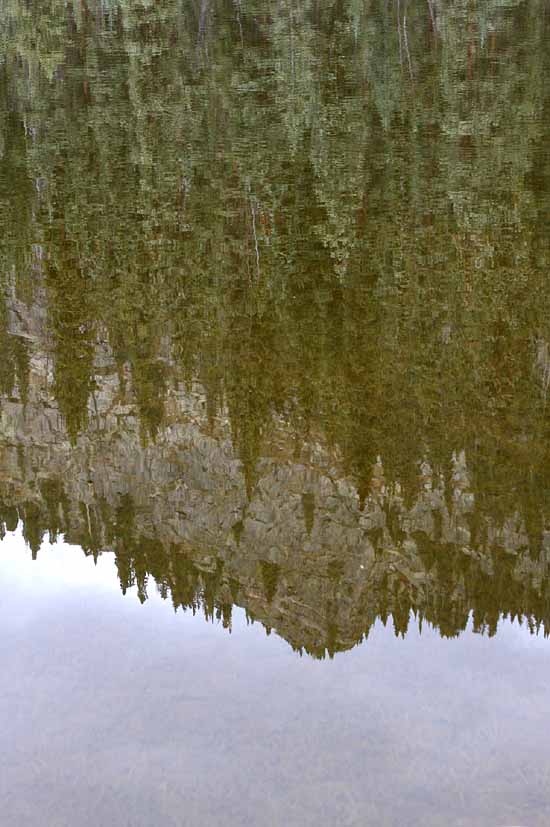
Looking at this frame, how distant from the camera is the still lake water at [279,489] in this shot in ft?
22.6

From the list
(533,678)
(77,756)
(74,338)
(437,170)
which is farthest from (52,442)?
(437,170)

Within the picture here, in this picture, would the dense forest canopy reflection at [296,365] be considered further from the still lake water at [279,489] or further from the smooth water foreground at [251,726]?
the smooth water foreground at [251,726]

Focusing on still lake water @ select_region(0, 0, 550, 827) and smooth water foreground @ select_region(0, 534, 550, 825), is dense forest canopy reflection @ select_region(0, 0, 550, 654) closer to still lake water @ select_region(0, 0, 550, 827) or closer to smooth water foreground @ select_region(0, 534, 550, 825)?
still lake water @ select_region(0, 0, 550, 827)

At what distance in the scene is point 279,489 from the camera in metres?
10.7

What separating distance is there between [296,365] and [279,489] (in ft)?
7.09

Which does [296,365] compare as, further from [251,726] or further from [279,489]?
[251,726]

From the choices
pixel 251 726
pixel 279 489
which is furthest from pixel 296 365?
pixel 251 726

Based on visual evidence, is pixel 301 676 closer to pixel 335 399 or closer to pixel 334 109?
pixel 335 399

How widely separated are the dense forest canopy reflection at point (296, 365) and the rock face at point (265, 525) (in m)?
0.03

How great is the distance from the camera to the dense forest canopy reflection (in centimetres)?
927

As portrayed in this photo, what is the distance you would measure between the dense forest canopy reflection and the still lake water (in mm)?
39

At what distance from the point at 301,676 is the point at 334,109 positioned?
23808mm

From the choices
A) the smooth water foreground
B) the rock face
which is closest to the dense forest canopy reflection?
the rock face

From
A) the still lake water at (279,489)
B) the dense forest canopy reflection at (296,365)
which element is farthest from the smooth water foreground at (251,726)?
the dense forest canopy reflection at (296,365)
